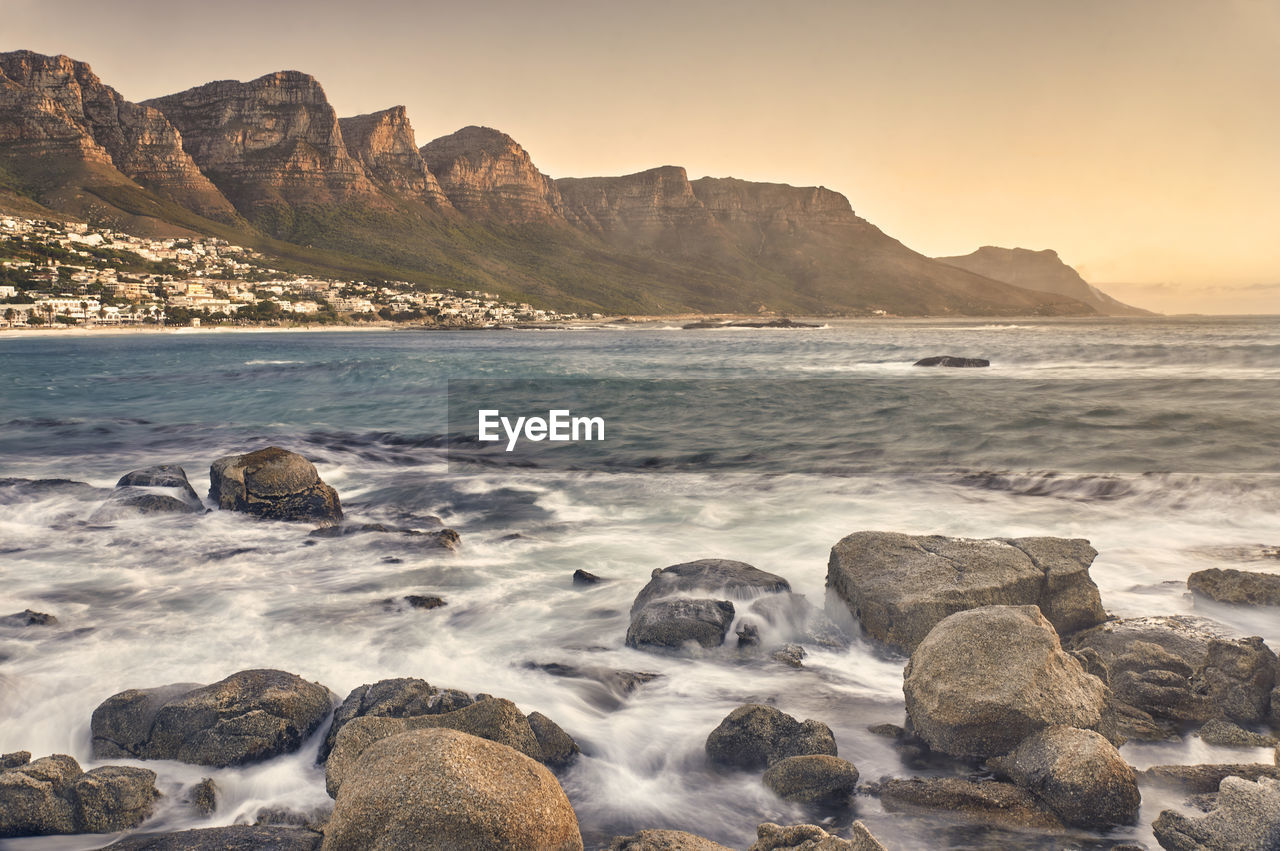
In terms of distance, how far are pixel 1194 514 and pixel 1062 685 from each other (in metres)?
11.8

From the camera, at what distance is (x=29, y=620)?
1010 cm

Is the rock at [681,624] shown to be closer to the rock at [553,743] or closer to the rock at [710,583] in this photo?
the rock at [710,583]

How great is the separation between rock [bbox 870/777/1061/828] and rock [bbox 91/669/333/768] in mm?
5545

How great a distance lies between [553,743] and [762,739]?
1998 millimetres

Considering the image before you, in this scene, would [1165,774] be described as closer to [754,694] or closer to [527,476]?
[754,694]

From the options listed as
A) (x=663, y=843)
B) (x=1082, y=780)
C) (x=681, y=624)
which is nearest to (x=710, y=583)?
(x=681, y=624)

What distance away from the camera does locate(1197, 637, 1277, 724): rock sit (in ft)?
22.6

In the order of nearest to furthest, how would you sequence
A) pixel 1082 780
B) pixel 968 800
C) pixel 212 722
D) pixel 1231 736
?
1. pixel 1082 780
2. pixel 968 800
3. pixel 1231 736
4. pixel 212 722

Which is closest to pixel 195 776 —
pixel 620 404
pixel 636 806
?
pixel 636 806

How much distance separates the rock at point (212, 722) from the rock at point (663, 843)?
12.3 feet

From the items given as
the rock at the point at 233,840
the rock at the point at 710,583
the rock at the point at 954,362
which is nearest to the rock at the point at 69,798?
the rock at the point at 233,840

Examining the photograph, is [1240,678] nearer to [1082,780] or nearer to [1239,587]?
[1082,780]

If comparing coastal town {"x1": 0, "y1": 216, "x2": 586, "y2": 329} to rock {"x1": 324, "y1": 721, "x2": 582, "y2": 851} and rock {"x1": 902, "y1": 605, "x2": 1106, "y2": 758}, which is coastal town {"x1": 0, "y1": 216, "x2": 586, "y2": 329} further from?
rock {"x1": 902, "y1": 605, "x2": 1106, "y2": 758}

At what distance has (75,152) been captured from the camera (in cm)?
19250
